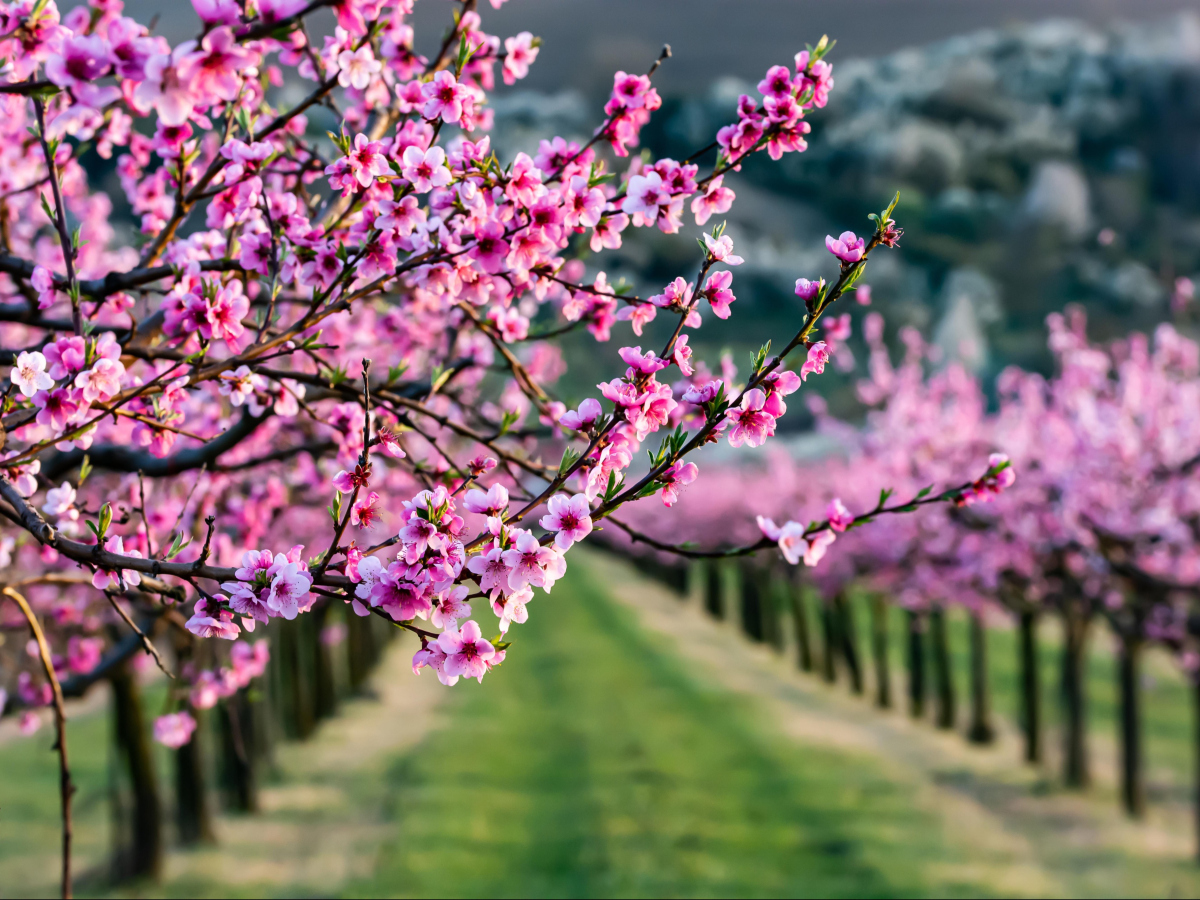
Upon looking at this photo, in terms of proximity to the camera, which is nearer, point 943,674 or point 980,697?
point 980,697

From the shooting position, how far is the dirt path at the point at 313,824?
1296 cm

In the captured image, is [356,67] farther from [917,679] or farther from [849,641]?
[849,641]

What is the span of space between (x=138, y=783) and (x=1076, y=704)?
1597 centimetres

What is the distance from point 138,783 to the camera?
12219 mm

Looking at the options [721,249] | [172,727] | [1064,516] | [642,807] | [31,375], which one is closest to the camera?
[31,375]

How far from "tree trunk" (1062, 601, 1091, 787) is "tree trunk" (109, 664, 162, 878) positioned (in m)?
15.6

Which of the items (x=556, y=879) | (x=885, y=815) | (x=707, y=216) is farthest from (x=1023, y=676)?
(x=707, y=216)

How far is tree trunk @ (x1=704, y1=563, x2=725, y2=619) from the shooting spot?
Answer: 1713 inches

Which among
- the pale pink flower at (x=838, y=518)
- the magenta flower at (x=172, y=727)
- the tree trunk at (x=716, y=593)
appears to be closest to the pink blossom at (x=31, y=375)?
the pale pink flower at (x=838, y=518)

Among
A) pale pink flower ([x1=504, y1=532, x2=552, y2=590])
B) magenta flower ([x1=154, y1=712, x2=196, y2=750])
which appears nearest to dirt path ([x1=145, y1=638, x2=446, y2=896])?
magenta flower ([x1=154, y1=712, x2=196, y2=750])

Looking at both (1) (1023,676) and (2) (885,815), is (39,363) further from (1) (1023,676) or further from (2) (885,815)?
(1) (1023,676)

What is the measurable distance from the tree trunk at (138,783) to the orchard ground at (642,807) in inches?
14.8

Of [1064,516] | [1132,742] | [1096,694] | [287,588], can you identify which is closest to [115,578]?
[287,588]

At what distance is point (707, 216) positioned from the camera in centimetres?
418
